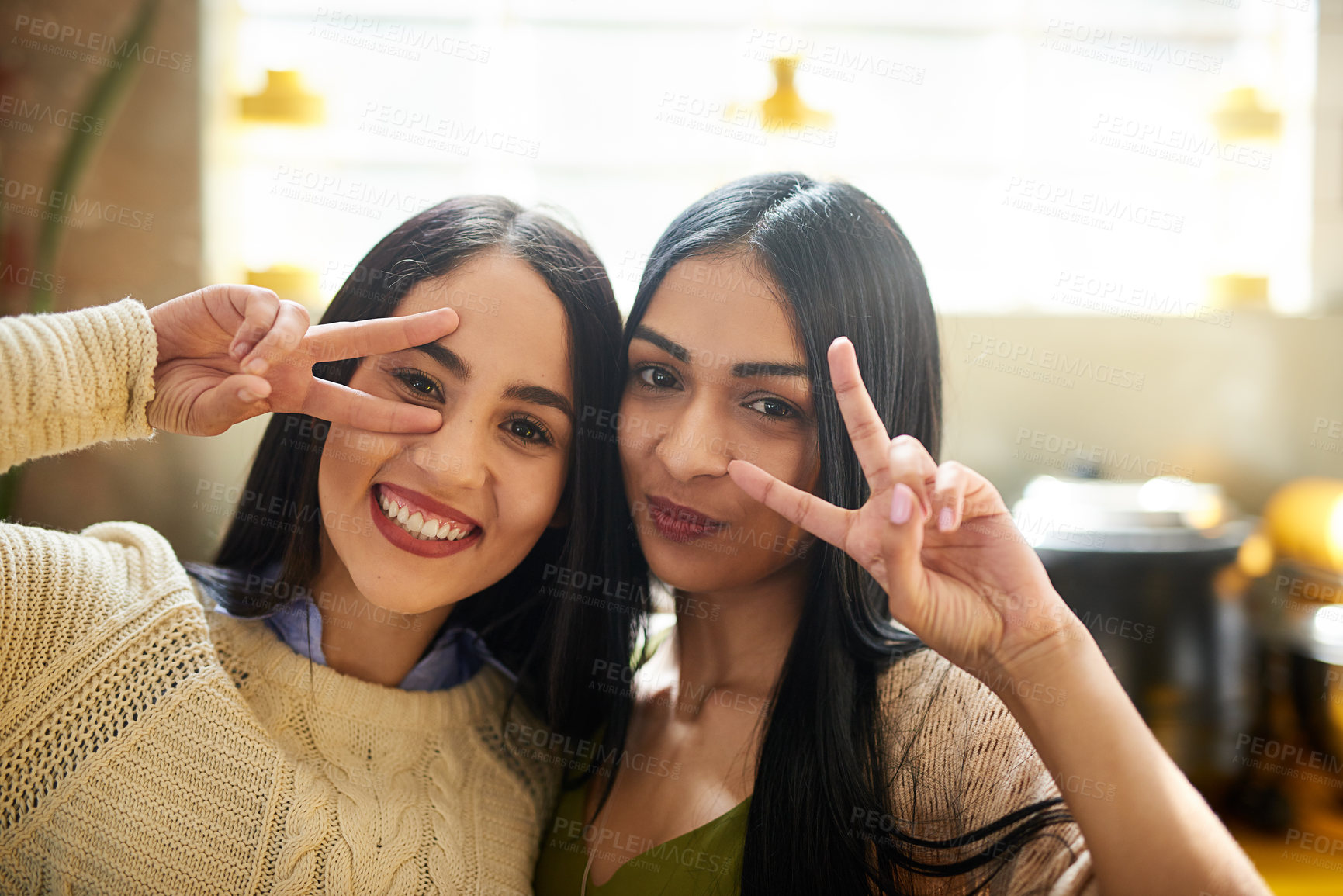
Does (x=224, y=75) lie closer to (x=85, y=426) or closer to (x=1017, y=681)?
(x=85, y=426)

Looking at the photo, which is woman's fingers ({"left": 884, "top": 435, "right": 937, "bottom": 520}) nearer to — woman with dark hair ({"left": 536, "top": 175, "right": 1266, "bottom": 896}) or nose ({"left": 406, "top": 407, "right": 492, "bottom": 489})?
woman with dark hair ({"left": 536, "top": 175, "right": 1266, "bottom": 896})

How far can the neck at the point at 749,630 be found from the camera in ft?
4.16

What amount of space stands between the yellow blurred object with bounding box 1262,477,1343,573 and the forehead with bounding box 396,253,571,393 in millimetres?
2101

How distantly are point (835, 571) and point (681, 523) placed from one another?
0.21 m

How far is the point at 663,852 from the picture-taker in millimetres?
1101

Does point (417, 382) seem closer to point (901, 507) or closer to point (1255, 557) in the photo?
point (901, 507)

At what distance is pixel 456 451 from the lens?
3.54 feet

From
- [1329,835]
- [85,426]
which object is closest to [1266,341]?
[1329,835]

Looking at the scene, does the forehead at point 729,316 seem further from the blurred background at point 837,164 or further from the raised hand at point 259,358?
the blurred background at point 837,164

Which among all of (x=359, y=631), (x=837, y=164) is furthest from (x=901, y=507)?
(x=837, y=164)

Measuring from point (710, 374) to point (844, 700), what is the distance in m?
0.44

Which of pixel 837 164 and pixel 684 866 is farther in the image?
pixel 837 164

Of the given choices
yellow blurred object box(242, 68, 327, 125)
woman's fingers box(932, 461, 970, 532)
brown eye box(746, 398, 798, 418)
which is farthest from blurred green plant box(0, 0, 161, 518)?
woman's fingers box(932, 461, 970, 532)

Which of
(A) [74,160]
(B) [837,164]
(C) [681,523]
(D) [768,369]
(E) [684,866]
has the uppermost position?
(B) [837,164]
